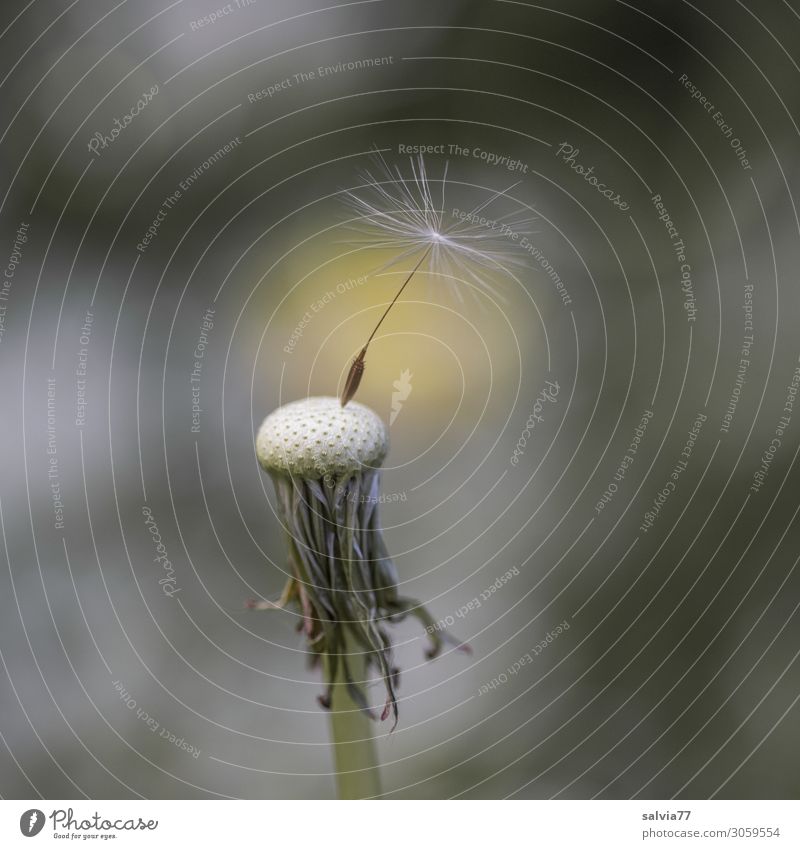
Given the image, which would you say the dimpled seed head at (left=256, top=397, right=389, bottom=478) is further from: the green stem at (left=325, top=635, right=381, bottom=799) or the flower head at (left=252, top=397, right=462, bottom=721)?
the green stem at (left=325, top=635, right=381, bottom=799)

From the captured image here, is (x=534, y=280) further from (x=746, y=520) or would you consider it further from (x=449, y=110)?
(x=746, y=520)

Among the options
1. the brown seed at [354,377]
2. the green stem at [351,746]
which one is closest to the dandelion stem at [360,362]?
the brown seed at [354,377]

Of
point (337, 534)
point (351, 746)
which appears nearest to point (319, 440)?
point (337, 534)

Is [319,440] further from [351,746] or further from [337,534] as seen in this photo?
[351,746]

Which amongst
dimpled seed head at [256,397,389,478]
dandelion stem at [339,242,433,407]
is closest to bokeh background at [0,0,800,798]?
dandelion stem at [339,242,433,407]
